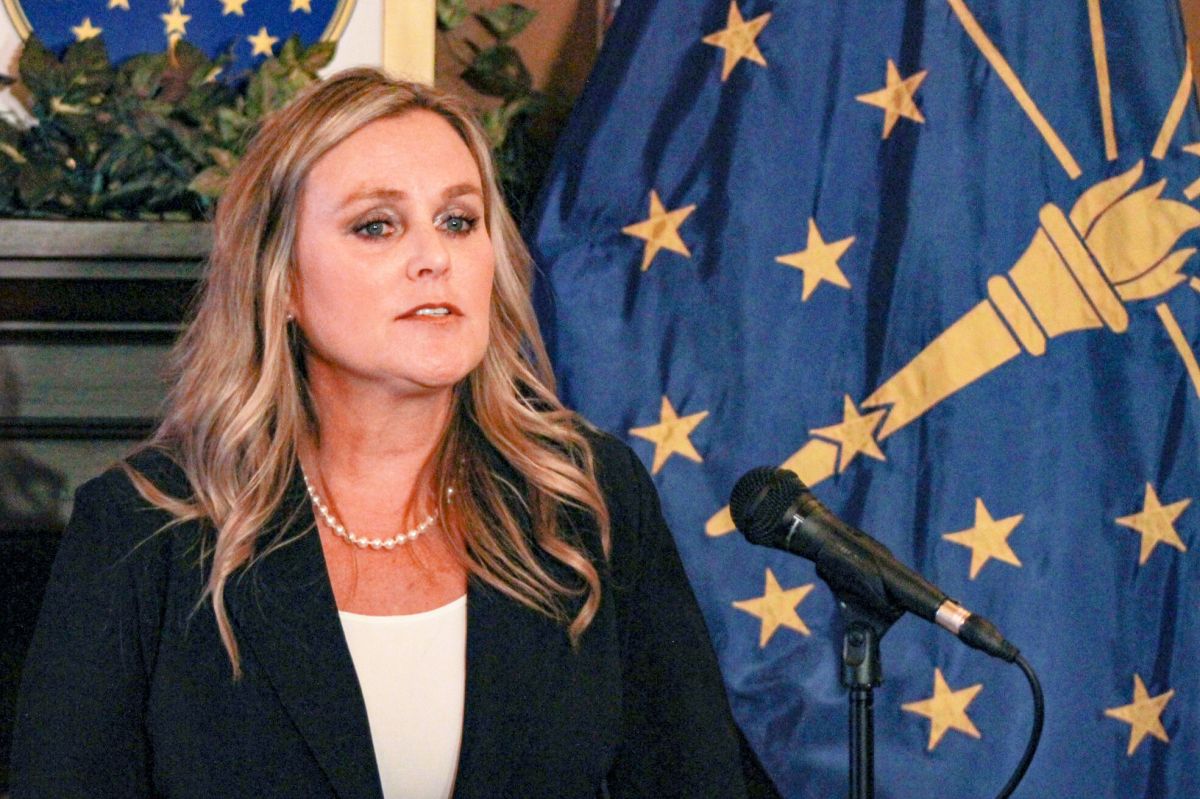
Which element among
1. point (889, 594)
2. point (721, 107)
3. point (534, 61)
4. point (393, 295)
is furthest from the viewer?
point (534, 61)

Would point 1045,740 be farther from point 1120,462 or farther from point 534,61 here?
point 534,61

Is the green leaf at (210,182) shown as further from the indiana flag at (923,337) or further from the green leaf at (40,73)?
the indiana flag at (923,337)

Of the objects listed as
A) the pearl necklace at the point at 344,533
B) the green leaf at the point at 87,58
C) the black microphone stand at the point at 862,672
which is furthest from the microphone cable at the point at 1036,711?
the green leaf at the point at 87,58

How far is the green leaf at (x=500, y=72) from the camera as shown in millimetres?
2309

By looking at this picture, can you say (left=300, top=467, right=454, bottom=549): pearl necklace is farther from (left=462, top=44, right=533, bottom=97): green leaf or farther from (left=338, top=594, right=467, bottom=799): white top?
(left=462, top=44, right=533, bottom=97): green leaf

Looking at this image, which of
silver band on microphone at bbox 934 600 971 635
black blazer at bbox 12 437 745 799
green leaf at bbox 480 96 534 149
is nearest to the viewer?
silver band on microphone at bbox 934 600 971 635

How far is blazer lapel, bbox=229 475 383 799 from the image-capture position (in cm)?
152

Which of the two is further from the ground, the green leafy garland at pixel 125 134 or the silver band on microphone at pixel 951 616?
the green leafy garland at pixel 125 134

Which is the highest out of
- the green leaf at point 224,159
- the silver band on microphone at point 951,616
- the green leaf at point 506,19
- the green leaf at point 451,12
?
the green leaf at point 506,19

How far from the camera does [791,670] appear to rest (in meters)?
2.00

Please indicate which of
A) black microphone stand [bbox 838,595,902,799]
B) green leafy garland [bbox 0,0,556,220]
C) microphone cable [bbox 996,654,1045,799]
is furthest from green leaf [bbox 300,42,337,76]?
microphone cable [bbox 996,654,1045,799]

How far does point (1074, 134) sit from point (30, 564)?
162cm

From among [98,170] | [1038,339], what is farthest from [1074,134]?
[98,170]

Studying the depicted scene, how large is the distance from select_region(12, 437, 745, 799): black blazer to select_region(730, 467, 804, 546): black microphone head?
414 mm
